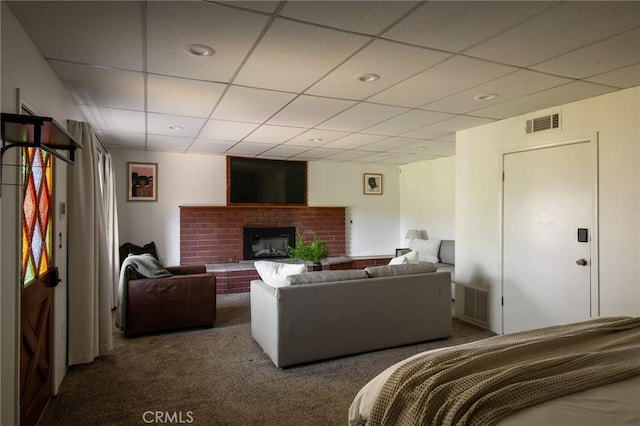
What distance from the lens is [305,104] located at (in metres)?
3.46

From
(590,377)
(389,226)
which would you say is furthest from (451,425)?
(389,226)

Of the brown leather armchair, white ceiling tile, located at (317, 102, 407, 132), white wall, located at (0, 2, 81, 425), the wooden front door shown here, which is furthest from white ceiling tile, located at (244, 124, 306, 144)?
the wooden front door

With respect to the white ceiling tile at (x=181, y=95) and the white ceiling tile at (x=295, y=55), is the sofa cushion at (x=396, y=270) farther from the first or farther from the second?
the white ceiling tile at (x=181, y=95)

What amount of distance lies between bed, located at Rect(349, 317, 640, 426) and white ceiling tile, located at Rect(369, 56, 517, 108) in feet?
5.87

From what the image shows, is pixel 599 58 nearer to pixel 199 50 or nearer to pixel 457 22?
pixel 457 22

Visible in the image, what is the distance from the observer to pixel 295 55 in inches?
94.0

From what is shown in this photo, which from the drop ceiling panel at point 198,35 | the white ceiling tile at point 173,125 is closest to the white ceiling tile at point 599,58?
the drop ceiling panel at point 198,35

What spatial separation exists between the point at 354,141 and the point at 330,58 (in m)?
2.89

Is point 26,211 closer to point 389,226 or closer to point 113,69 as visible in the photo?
point 113,69

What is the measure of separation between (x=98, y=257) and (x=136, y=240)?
2912mm

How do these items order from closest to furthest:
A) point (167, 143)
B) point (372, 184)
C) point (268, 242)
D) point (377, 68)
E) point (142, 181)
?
point (377, 68), point (167, 143), point (142, 181), point (268, 242), point (372, 184)

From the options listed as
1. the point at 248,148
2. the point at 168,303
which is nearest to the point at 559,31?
the point at 168,303

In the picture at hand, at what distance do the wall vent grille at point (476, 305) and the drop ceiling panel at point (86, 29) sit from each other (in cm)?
410

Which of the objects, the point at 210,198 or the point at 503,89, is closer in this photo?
the point at 503,89
